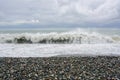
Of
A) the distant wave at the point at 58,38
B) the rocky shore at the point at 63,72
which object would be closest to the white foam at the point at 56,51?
the rocky shore at the point at 63,72

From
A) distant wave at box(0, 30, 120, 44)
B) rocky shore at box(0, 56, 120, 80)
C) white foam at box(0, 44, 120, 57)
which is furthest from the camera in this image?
distant wave at box(0, 30, 120, 44)

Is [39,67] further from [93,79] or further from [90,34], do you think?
[90,34]

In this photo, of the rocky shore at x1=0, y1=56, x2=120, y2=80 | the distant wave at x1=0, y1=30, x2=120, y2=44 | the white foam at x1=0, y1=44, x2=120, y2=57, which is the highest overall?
the distant wave at x1=0, y1=30, x2=120, y2=44

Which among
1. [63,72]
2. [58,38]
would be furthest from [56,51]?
[58,38]

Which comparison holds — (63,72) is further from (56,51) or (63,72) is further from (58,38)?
(58,38)

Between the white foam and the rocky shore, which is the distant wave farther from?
the rocky shore

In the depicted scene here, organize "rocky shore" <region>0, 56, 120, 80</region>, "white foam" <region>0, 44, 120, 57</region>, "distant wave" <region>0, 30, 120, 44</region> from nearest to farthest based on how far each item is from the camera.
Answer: "rocky shore" <region>0, 56, 120, 80</region>, "white foam" <region>0, 44, 120, 57</region>, "distant wave" <region>0, 30, 120, 44</region>

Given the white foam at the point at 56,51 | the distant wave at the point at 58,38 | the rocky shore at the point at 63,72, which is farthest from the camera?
the distant wave at the point at 58,38

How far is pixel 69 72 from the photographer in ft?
29.6

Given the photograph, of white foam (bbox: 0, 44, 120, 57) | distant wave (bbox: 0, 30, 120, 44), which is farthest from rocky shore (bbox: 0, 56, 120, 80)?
distant wave (bbox: 0, 30, 120, 44)

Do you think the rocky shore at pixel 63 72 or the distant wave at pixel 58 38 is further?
the distant wave at pixel 58 38

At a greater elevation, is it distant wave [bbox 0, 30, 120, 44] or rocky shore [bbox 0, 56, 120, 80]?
distant wave [bbox 0, 30, 120, 44]

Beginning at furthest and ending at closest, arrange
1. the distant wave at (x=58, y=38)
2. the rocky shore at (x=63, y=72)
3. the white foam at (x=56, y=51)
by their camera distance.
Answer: the distant wave at (x=58, y=38) → the white foam at (x=56, y=51) → the rocky shore at (x=63, y=72)

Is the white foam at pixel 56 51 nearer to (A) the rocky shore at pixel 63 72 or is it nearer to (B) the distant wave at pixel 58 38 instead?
(A) the rocky shore at pixel 63 72
